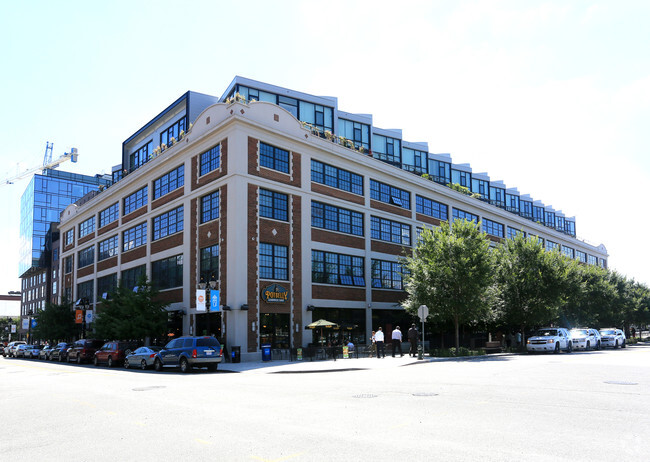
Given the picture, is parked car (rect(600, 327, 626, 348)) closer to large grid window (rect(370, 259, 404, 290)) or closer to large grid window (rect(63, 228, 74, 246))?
large grid window (rect(370, 259, 404, 290))

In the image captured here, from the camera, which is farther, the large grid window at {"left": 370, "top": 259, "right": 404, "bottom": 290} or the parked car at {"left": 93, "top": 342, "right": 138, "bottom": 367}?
the large grid window at {"left": 370, "top": 259, "right": 404, "bottom": 290}

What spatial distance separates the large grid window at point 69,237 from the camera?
199 ft

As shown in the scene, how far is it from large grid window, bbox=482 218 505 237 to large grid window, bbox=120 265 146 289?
111 feet

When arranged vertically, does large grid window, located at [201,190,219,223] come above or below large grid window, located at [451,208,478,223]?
below

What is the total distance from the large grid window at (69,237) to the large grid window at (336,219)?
3606 cm

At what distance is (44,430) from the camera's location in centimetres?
986

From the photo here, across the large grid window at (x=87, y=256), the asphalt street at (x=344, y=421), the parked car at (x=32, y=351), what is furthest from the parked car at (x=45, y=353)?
the asphalt street at (x=344, y=421)

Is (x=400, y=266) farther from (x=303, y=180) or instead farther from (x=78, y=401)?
(x=78, y=401)

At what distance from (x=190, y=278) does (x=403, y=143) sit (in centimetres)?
2684

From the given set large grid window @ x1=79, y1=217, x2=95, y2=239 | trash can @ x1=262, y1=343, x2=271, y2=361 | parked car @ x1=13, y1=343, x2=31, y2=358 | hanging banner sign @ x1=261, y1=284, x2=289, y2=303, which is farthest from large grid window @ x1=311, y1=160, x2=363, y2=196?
→ parked car @ x1=13, y1=343, x2=31, y2=358

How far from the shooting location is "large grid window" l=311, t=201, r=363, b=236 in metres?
36.8

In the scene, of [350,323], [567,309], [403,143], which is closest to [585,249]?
[567,309]

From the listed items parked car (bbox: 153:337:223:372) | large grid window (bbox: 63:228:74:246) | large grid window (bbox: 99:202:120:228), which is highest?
large grid window (bbox: 99:202:120:228)

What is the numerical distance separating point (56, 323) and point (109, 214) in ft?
40.9
